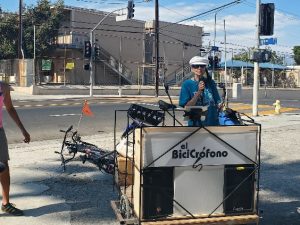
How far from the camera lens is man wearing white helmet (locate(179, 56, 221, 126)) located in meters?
5.12

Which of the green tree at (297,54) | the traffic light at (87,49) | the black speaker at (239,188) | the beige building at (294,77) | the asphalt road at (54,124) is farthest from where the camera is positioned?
the green tree at (297,54)

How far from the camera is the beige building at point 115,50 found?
159ft

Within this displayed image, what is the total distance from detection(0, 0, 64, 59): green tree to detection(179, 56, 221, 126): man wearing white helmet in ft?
140

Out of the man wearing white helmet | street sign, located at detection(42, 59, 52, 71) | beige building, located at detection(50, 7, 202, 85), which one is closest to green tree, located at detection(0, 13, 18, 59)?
beige building, located at detection(50, 7, 202, 85)

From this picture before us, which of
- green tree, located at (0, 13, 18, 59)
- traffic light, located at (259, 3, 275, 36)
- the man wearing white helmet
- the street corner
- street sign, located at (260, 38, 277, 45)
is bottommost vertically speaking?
the street corner

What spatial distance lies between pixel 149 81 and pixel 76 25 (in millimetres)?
10741

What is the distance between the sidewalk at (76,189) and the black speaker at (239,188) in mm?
973

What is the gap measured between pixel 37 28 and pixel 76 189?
42.6 meters

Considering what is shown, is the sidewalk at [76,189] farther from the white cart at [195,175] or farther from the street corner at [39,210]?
the white cart at [195,175]

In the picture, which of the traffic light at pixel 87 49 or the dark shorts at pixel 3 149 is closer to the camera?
the dark shorts at pixel 3 149

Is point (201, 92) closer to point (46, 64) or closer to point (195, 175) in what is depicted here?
point (195, 175)

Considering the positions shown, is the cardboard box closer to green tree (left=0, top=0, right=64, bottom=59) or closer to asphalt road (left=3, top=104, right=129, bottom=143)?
Result: asphalt road (left=3, top=104, right=129, bottom=143)

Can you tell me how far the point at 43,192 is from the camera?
6316 millimetres

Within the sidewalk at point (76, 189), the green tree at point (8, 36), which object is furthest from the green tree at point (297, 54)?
the sidewalk at point (76, 189)
